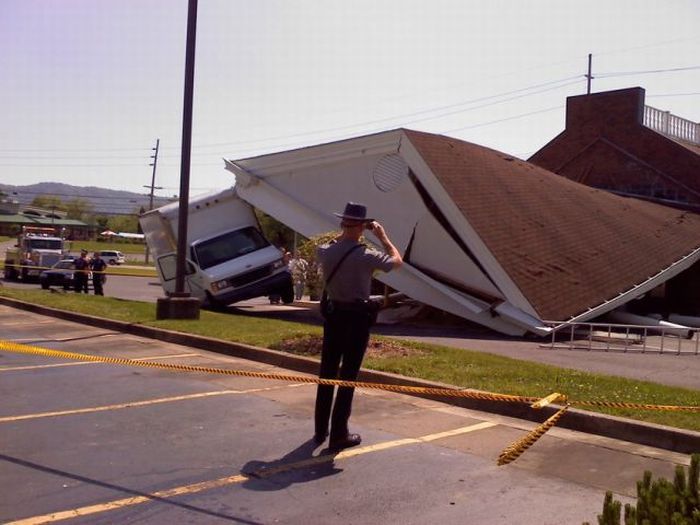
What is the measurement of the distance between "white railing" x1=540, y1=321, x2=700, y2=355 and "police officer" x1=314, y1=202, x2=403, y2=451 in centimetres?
1051

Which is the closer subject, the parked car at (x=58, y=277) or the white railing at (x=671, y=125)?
the parked car at (x=58, y=277)

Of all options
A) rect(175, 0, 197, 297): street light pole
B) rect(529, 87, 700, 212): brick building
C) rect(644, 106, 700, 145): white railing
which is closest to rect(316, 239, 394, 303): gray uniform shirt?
rect(175, 0, 197, 297): street light pole

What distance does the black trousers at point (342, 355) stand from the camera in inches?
241

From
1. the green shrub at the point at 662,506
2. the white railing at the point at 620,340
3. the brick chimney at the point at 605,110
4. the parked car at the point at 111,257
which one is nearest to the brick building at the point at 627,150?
the brick chimney at the point at 605,110

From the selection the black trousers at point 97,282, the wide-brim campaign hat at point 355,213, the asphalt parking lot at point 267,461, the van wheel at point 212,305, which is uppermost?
the wide-brim campaign hat at point 355,213

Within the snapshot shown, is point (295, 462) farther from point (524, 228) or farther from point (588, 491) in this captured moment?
point (524, 228)

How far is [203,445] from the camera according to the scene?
6273 millimetres

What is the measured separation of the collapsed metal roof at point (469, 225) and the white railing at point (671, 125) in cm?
1170

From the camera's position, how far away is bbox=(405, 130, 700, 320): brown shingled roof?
739 inches

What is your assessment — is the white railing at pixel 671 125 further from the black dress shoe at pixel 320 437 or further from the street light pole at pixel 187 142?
the black dress shoe at pixel 320 437

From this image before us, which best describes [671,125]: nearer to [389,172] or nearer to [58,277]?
[389,172]

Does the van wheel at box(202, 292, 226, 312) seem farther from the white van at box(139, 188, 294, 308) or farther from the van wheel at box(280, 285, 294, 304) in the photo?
the van wheel at box(280, 285, 294, 304)

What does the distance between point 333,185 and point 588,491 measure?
55.1ft

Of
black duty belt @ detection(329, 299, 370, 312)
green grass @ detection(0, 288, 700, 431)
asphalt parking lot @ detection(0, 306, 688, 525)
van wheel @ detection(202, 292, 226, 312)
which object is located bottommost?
asphalt parking lot @ detection(0, 306, 688, 525)
